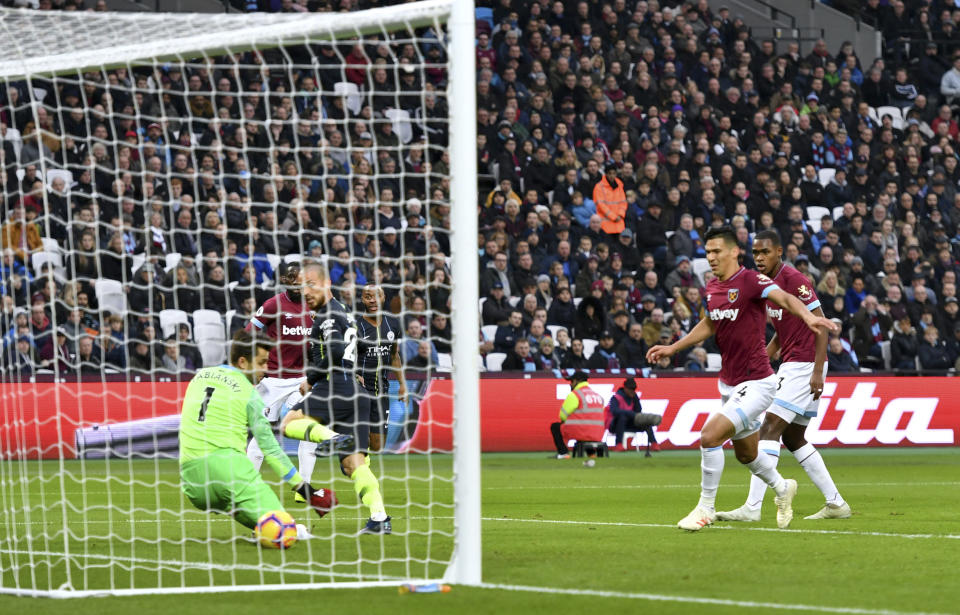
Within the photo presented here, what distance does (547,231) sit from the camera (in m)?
23.4

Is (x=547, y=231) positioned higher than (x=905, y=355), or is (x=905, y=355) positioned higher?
(x=547, y=231)

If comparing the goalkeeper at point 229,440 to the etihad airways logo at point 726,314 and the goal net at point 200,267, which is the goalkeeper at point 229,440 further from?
the etihad airways logo at point 726,314

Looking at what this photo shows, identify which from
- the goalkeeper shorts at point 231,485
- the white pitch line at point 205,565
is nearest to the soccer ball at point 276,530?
the goalkeeper shorts at point 231,485

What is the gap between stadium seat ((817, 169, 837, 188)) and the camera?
26391mm

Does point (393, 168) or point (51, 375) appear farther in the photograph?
point (51, 375)

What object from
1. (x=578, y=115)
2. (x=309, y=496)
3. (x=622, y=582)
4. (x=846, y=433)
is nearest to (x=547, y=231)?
(x=578, y=115)

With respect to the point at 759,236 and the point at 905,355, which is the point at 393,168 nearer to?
the point at 759,236

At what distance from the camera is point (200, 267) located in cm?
973

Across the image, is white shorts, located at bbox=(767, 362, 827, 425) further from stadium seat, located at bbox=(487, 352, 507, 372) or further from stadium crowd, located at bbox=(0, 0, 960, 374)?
stadium seat, located at bbox=(487, 352, 507, 372)

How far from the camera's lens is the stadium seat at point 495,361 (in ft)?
69.8

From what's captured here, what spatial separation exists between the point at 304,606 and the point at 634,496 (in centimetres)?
771

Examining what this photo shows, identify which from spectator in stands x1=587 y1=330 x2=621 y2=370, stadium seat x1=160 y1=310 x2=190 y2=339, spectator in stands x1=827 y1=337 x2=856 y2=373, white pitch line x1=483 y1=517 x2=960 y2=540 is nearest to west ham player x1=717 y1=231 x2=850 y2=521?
white pitch line x1=483 y1=517 x2=960 y2=540

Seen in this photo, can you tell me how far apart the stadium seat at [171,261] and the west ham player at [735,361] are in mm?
4894

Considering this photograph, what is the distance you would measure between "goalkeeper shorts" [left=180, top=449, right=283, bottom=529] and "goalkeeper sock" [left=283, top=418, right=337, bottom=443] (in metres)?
0.54
